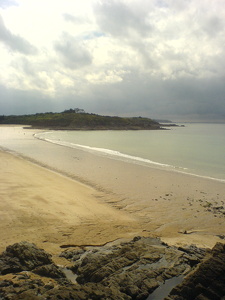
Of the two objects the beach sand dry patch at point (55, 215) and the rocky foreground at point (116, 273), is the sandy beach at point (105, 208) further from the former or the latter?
the rocky foreground at point (116, 273)

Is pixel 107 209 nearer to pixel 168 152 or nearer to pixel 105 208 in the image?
pixel 105 208

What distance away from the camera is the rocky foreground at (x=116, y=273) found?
12.5 ft

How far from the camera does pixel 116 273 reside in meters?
4.47

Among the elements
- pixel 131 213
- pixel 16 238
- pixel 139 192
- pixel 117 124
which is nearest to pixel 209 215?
pixel 131 213

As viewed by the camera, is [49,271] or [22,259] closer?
[49,271]

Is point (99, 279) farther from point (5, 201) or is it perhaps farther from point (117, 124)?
point (117, 124)

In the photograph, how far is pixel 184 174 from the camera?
17.1 m

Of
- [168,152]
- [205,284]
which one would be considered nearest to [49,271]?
[205,284]

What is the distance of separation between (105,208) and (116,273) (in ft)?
18.3

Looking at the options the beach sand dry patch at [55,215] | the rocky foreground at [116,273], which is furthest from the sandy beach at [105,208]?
the rocky foreground at [116,273]

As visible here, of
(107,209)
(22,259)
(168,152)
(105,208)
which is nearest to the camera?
(22,259)

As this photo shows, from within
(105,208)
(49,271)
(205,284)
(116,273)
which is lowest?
(105,208)

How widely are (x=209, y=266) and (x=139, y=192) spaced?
8.37 meters

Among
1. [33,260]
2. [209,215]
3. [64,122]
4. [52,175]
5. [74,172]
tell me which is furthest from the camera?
[64,122]
